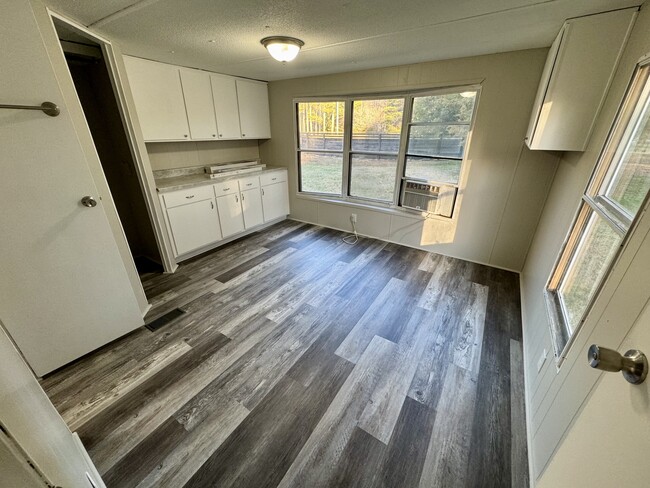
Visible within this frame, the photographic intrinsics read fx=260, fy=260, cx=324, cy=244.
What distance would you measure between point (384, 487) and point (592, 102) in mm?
2602

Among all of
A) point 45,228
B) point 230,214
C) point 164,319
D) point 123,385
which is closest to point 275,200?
point 230,214

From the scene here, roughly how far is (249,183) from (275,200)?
1.93 feet

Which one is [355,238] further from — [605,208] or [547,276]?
[605,208]

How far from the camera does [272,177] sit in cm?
403

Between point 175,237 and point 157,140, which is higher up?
point 157,140

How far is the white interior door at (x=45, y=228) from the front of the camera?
51.8 inches

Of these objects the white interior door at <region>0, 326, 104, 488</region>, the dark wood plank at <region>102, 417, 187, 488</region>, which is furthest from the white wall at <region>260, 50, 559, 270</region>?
the white interior door at <region>0, 326, 104, 488</region>

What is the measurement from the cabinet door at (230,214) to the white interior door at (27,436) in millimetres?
2792

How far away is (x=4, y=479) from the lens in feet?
1.39

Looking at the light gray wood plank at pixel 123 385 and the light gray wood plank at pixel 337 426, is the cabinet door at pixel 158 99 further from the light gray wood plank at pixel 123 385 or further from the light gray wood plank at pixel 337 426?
the light gray wood plank at pixel 337 426

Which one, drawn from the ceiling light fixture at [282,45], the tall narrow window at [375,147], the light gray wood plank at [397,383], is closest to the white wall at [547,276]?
the light gray wood plank at [397,383]

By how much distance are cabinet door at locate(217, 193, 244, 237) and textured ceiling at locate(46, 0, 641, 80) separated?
1.53 meters

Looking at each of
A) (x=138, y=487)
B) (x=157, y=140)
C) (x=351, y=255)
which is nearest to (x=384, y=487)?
(x=138, y=487)

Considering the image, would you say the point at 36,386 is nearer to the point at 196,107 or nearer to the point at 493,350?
the point at 493,350
